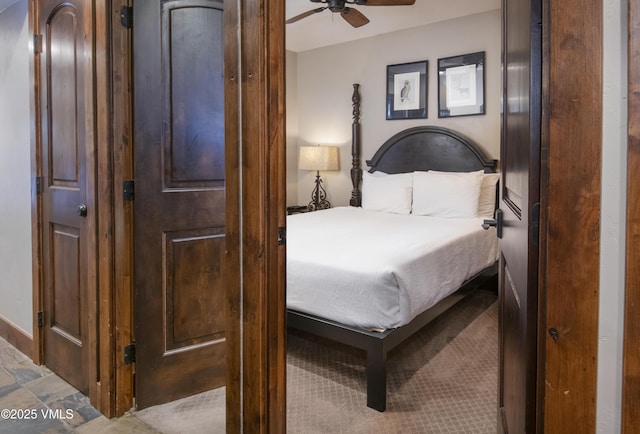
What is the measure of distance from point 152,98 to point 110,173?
16.1 inches

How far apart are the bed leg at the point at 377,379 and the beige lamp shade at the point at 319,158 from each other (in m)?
3.42

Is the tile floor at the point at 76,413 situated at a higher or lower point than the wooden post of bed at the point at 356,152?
lower

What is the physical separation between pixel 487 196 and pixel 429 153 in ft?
2.81

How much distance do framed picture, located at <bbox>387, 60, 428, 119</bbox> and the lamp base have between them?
1250 mm

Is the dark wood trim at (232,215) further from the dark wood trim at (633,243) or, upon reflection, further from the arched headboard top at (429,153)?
the arched headboard top at (429,153)

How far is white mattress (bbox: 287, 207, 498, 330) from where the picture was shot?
2.23 metres

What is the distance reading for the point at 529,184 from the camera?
0.92 metres

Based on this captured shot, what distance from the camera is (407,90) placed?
4.95m

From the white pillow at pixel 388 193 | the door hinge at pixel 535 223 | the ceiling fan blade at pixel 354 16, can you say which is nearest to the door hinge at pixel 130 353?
the door hinge at pixel 535 223

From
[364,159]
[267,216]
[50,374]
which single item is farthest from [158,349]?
[364,159]

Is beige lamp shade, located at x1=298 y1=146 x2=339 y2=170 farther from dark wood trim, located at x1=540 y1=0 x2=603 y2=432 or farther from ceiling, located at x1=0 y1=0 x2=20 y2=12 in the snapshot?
dark wood trim, located at x1=540 y1=0 x2=603 y2=432

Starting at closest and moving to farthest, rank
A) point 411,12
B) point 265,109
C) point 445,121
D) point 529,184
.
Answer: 1. point 529,184
2. point 265,109
3. point 411,12
4. point 445,121

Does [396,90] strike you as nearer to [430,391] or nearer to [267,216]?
[430,391]

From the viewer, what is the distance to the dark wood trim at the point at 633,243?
2.45 ft
